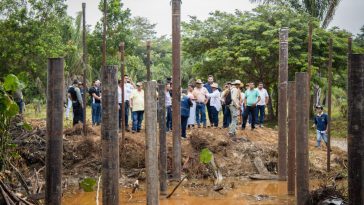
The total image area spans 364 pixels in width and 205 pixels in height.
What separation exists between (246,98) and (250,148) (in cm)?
199

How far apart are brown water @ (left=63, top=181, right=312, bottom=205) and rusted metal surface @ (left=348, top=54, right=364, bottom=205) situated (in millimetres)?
4689

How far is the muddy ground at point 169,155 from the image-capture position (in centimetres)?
1156

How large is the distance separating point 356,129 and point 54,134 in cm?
299

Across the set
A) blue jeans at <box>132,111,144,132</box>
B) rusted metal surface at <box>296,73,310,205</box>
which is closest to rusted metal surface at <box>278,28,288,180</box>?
rusted metal surface at <box>296,73,310,205</box>

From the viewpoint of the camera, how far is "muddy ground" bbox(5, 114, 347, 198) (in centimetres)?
1156

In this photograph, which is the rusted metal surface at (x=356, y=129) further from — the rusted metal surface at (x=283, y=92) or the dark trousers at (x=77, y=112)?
the dark trousers at (x=77, y=112)

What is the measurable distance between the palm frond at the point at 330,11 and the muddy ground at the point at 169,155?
11.7 meters

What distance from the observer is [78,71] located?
2706 cm

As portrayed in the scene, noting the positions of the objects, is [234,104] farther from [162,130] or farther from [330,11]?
[330,11]

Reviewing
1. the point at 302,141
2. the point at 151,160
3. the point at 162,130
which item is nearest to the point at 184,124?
the point at 162,130

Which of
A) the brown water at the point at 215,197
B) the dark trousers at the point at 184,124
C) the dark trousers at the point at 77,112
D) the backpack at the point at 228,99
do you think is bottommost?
the brown water at the point at 215,197

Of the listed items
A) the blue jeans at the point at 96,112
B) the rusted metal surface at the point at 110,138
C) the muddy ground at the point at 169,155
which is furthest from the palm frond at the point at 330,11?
the rusted metal surface at the point at 110,138

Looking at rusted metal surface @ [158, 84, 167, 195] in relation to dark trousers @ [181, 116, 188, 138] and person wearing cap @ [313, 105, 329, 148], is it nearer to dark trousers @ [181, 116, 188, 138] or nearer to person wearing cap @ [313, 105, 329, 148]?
dark trousers @ [181, 116, 188, 138]

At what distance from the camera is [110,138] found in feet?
17.9
